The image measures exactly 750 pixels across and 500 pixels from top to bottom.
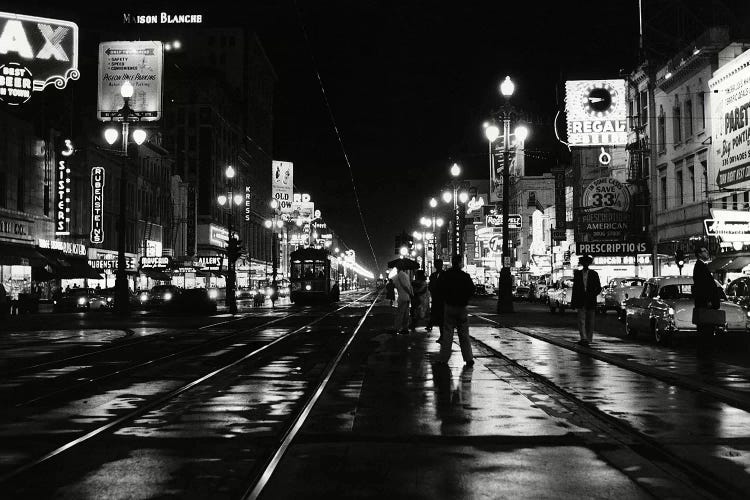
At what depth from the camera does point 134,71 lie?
52.3 metres

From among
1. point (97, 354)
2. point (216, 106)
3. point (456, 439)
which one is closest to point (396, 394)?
point (456, 439)

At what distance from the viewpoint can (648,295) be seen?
25656mm

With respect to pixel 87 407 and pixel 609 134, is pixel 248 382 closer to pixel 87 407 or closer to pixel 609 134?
pixel 87 407

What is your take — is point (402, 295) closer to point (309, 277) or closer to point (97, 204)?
point (309, 277)

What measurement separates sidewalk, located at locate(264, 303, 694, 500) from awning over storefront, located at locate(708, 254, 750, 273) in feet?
86.3

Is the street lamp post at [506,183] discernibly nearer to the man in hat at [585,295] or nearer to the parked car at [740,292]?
the parked car at [740,292]

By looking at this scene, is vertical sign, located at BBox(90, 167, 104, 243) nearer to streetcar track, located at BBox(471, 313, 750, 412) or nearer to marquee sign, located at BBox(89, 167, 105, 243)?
marquee sign, located at BBox(89, 167, 105, 243)

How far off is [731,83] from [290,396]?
27.8m

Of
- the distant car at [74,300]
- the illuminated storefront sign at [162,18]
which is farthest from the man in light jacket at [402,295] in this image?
the illuminated storefront sign at [162,18]

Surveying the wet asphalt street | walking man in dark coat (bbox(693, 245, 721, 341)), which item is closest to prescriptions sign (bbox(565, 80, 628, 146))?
the wet asphalt street

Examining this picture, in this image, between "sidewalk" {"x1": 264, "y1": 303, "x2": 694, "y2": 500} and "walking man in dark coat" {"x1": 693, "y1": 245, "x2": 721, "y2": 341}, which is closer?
"sidewalk" {"x1": 264, "y1": 303, "x2": 694, "y2": 500}

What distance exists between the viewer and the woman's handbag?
1797cm

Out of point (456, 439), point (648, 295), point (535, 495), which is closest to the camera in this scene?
point (535, 495)

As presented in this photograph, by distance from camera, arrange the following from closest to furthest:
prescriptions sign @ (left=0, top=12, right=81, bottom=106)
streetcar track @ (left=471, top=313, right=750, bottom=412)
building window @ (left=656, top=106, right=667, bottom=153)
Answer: streetcar track @ (left=471, top=313, right=750, bottom=412) → prescriptions sign @ (left=0, top=12, right=81, bottom=106) → building window @ (left=656, top=106, right=667, bottom=153)
